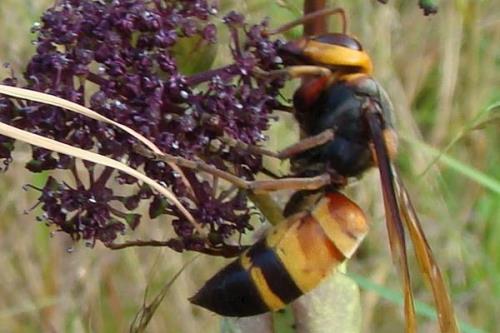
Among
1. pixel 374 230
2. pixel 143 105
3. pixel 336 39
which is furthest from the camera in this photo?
pixel 374 230

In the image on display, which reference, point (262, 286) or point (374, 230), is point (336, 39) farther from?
point (374, 230)

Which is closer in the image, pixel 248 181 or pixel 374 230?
pixel 248 181

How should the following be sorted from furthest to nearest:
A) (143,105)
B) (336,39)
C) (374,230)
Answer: (374,230), (336,39), (143,105)

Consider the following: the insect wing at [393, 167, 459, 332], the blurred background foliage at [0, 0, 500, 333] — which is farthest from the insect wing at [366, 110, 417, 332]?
the blurred background foliage at [0, 0, 500, 333]

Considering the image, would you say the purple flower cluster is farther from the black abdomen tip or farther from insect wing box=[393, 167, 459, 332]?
insect wing box=[393, 167, 459, 332]

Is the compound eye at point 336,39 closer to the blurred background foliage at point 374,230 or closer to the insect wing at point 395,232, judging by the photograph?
the insect wing at point 395,232

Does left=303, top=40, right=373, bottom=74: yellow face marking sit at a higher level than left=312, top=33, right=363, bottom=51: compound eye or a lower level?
lower

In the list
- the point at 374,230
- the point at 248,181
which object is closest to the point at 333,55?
the point at 248,181

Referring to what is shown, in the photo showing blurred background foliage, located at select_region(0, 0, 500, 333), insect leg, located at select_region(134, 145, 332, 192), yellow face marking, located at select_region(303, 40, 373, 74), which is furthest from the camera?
blurred background foliage, located at select_region(0, 0, 500, 333)
